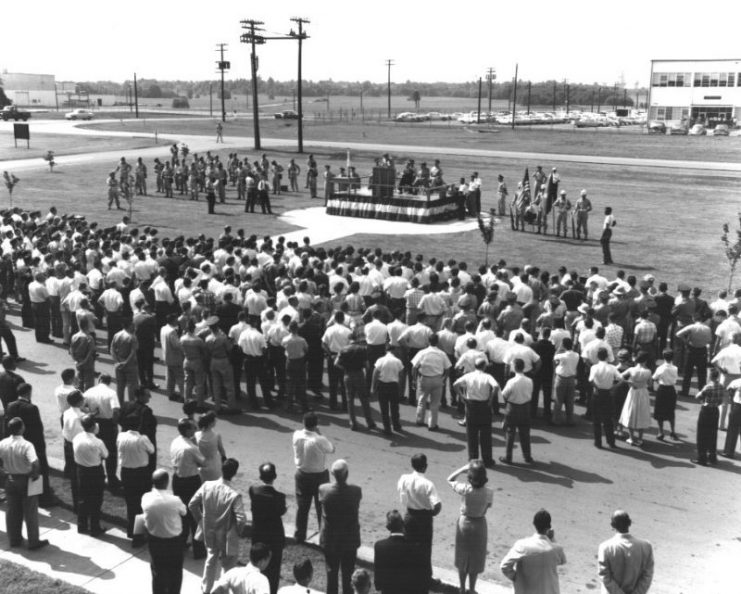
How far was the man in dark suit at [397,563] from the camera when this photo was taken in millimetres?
6922

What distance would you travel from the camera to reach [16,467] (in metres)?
8.76

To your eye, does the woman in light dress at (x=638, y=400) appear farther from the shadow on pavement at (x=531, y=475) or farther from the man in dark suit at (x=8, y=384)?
the man in dark suit at (x=8, y=384)

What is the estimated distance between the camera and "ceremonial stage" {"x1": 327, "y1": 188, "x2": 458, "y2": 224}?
97.0ft

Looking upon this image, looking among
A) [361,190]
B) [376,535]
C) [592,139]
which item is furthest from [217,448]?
[592,139]

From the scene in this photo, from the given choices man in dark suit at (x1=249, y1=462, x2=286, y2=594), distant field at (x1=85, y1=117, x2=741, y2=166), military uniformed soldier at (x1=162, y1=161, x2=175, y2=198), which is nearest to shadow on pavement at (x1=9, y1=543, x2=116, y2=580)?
man in dark suit at (x1=249, y1=462, x2=286, y2=594)

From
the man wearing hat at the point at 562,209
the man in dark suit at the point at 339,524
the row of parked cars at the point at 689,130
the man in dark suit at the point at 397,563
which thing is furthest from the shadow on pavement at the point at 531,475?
the row of parked cars at the point at 689,130

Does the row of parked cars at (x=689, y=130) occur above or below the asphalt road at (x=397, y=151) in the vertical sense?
above

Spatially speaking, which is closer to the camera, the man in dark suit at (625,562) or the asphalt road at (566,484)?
the man in dark suit at (625,562)

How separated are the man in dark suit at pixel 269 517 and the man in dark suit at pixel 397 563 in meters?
1.25

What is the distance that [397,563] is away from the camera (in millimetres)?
6926

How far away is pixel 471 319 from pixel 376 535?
5267 mm

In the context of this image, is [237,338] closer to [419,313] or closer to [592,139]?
[419,313]

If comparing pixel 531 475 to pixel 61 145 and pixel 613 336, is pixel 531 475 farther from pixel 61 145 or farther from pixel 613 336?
pixel 61 145

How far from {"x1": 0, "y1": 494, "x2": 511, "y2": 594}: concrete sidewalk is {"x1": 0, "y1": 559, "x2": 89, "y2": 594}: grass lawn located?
12 cm
